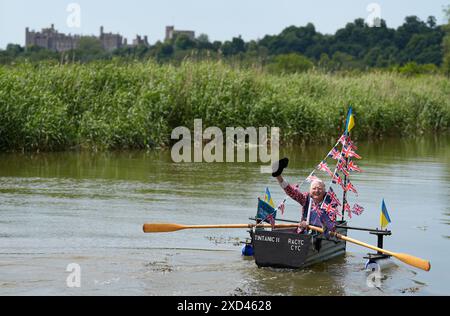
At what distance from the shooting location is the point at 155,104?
944 inches

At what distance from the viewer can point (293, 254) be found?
33.1 ft

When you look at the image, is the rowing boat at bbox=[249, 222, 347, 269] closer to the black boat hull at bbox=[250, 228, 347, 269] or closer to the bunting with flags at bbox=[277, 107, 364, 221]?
the black boat hull at bbox=[250, 228, 347, 269]

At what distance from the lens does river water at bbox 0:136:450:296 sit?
9.66 meters

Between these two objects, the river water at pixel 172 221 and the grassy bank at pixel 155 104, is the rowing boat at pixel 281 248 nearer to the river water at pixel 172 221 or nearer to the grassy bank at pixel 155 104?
the river water at pixel 172 221

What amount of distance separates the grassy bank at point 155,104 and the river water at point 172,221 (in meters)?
0.96

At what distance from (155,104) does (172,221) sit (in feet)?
36.9

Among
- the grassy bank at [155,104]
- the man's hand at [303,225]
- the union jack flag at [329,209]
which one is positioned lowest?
the man's hand at [303,225]

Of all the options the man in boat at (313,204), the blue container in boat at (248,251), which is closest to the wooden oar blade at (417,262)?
the man in boat at (313,204)

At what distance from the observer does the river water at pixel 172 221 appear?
966cm

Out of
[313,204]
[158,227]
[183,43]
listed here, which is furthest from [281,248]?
[183,43]

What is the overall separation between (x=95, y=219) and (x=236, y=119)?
12267 millimetres

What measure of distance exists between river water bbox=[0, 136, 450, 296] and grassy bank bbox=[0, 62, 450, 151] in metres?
0.96

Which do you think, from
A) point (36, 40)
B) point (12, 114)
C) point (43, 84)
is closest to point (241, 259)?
point (12, 114)

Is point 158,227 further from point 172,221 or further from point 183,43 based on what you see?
point 183,43
